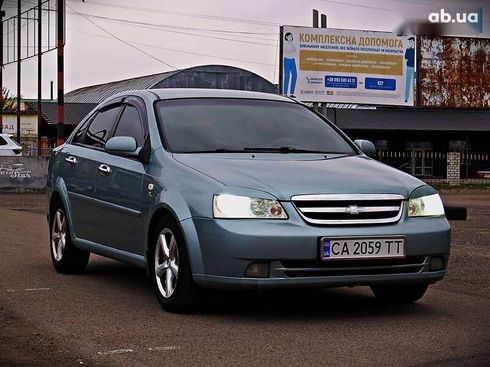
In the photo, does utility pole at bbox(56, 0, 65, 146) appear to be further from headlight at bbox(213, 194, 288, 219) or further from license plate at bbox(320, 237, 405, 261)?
license plate at bbox(320, 237, 405, 261)

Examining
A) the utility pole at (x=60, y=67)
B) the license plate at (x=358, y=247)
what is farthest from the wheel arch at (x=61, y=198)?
the utility pole at (x=60, y=67)

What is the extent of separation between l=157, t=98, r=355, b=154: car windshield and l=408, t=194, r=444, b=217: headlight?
1082mm

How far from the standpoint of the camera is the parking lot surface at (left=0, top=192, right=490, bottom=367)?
17.9 feet

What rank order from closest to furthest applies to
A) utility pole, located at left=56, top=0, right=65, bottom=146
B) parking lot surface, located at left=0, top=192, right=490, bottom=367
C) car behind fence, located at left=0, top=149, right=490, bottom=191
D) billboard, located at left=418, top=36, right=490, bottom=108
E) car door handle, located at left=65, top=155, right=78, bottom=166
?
parking lot surface, located at left=0, top=192, right=490, bottom=367
car door handle, located at left=65, top=155, right=78, bottom=166
car behind fence, located at left=0, top=149, right=490, bottom=191
utility pole, located at left=56, top=0, right=65, bottom=146
billboard, located at left=418, top=36, right=490, bottom=108

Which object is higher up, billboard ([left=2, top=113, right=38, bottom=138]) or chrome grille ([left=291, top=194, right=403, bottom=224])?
billboard ([left=2, top=113, right=38, bottom=138])

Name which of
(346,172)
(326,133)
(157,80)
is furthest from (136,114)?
(157,80)

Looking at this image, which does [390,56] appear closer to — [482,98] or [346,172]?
[482,98]

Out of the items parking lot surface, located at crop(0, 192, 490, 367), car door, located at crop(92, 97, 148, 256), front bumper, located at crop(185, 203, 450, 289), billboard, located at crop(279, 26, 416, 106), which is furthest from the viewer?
billboard, located at crop(279, 26, 416, 106)

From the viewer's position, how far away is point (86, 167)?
28.2 ft

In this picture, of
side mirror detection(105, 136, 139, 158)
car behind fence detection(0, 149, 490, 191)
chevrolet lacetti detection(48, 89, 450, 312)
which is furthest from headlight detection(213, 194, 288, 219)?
car behind fence detection(0, 149, 490, 191)

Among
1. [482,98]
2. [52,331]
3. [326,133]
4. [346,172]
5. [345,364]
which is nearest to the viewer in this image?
[345,364]

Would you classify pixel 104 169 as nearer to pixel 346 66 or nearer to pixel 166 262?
pixel 166 262

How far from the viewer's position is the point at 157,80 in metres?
59.1

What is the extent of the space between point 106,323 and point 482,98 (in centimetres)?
5344
